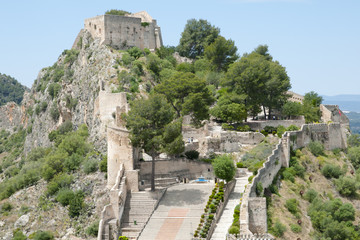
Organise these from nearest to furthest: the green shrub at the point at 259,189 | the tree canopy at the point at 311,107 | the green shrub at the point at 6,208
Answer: the green shrub at the point at 259,189
the green shrub at the point at 6,208
the tree canopy at the point at 311,107

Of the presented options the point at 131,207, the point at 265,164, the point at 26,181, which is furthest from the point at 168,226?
the point at 26,181

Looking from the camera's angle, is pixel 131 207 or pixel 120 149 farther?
pixel 120 149

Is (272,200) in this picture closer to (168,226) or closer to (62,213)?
(168,226)

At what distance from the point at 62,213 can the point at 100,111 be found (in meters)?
12.1

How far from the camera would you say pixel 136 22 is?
2579 inches

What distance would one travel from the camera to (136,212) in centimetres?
3328

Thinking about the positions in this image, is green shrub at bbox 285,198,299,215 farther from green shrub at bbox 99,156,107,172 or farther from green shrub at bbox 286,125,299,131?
green shrub at bbox 99,156,107,172

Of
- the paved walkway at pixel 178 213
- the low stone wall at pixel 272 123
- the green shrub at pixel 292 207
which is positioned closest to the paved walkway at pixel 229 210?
the paved walkway at pixel 178 213

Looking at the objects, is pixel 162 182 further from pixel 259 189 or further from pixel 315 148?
pixel 315 148

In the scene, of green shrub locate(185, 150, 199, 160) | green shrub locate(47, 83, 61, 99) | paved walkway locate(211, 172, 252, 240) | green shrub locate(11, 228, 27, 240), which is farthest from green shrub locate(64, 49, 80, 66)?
paved walkway locate(211, 172, 252, 240)

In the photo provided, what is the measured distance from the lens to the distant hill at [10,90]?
147m

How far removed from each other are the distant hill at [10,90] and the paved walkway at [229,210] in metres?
120

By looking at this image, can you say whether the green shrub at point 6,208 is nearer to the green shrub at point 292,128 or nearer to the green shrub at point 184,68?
the green shrub at point 292,128

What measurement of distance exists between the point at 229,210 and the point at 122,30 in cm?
3758
